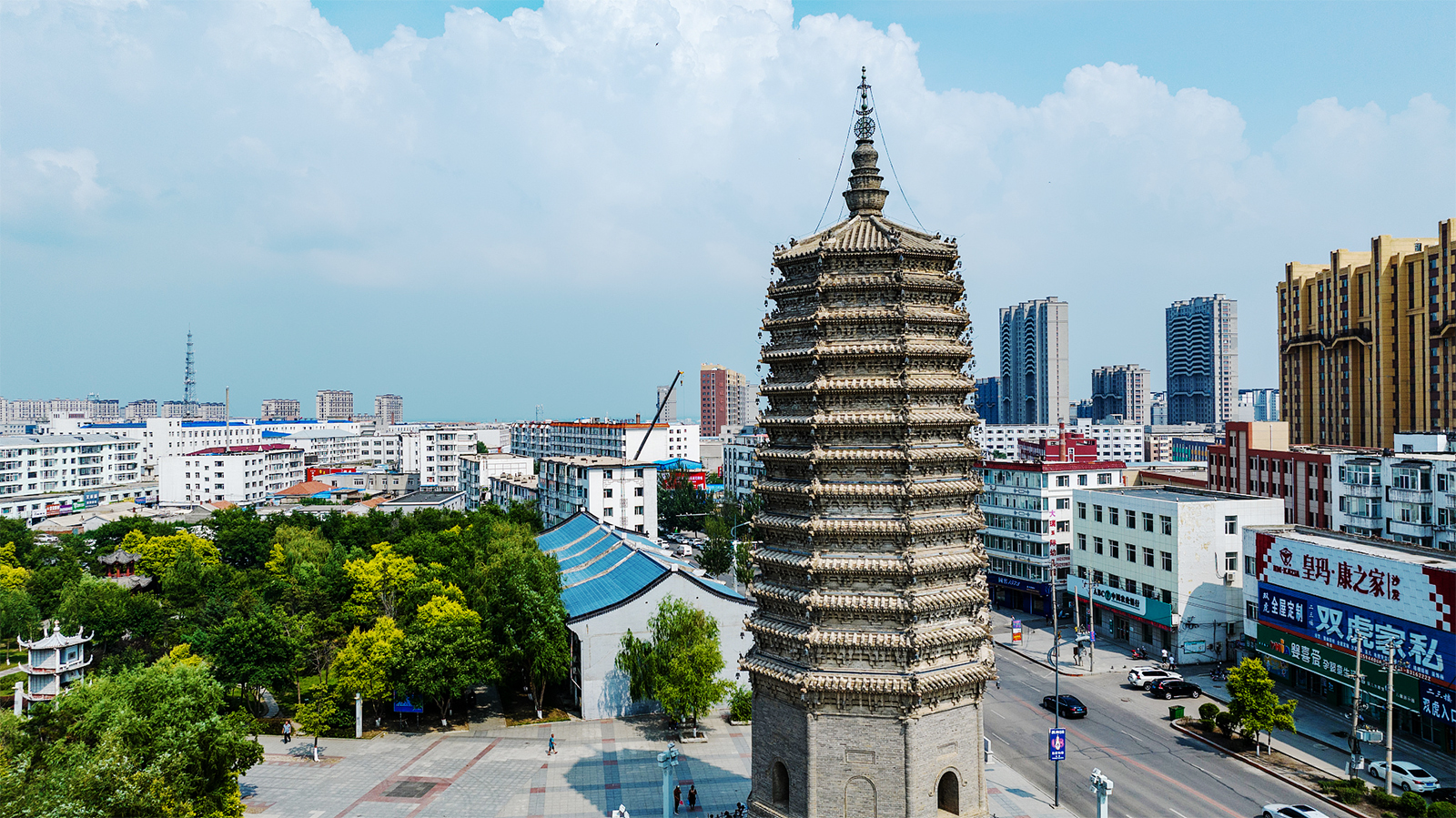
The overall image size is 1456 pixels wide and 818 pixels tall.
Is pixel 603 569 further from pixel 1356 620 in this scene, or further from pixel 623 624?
pixel 1356 620

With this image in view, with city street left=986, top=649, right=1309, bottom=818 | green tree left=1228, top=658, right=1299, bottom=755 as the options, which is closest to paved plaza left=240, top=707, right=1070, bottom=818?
city street left=986, top=649, right=1309, bottom=818

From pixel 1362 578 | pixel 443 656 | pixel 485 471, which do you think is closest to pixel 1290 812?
pixel 1362 578

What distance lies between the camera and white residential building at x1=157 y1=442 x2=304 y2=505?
118438 millimetres

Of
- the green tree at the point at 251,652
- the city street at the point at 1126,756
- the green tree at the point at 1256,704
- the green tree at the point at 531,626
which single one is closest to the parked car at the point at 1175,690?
the city street at the point at 1126,756

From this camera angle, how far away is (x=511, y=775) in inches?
1332

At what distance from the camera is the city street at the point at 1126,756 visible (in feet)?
99.5

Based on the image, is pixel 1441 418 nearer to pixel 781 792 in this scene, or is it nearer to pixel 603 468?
pixel 603 468

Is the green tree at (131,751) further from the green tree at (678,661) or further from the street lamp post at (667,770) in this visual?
the green tree at (678,661)

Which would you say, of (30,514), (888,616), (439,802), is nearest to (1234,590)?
(888,616)

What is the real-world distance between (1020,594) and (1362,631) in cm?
2727

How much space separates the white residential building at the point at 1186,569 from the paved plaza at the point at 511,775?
63.6ft

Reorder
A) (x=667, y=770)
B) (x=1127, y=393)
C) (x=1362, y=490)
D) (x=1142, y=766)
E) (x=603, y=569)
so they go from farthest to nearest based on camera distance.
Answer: (x=1127, y=393)
(x=1362, y=490)
(x=603, y=569)
(x=1142, y=766)
(x=667, y=770)

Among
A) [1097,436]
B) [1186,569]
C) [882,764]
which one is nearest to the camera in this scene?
[882,764]

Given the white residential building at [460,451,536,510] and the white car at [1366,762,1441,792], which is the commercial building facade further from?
the white residential building at [460,451,536,510]
